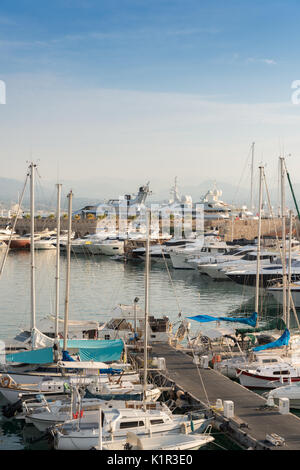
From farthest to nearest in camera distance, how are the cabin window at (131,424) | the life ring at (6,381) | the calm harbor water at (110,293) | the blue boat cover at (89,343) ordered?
1. the calm harbor water at (110,293)
2. the blue boat cover at (89,343)
3. the life ring at (6,381)
4. the cabin window at (131,424)

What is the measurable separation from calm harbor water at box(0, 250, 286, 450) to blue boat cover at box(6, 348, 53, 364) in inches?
313

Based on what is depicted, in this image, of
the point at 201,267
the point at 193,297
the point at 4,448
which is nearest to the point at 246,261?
the point at 201,267

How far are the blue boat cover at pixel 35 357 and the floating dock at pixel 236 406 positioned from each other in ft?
11.9

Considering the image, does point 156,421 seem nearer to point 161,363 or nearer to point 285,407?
point 285,407

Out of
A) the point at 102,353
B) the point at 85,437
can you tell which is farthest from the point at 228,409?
the point at 102,353

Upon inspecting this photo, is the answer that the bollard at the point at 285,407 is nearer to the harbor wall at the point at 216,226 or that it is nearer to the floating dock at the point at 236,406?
the floating dock at the point at 236,406

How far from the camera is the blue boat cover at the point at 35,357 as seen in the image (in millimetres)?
19547

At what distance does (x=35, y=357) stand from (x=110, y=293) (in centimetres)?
2405

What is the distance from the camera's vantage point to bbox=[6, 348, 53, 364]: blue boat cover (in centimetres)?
1955

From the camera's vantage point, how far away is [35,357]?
19.6 metres

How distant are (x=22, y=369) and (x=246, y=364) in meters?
7.50

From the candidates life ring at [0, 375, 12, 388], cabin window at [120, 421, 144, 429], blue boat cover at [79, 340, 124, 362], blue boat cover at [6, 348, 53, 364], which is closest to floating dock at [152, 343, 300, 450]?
blue boat cover at [79, 340, 124, 362]

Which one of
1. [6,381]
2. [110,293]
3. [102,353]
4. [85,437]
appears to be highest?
[102,353]

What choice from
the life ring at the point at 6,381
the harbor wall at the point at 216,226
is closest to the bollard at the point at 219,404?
the life ring at the point at 6,381
